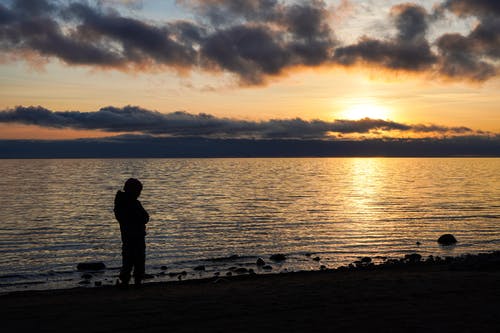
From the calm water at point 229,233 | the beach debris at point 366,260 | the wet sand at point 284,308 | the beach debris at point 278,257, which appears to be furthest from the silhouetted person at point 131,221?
the beach debris at point 366,260

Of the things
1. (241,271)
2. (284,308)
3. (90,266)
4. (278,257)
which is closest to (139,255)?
(284,308)

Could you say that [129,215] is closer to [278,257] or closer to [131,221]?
[131,221]

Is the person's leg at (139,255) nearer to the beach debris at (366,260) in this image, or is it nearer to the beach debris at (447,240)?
the beach debris at (366,260)

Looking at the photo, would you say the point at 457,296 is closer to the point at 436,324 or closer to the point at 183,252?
the point at 436,324

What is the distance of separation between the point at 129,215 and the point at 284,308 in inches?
190

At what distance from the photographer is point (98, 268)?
21.5m

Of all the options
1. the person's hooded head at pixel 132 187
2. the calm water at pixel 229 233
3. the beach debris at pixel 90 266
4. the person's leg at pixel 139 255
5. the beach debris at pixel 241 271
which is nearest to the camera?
the person's hooded head at pixel 132 187

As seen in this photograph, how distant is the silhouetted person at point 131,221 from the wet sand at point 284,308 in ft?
3.20

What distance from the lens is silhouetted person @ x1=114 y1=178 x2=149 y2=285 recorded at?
12383 millimetres

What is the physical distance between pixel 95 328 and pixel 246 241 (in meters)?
20.8

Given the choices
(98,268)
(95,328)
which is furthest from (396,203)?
(95,328)

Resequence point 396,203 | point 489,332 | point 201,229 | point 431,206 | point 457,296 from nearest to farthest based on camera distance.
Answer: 1. point 489,332
2. point 457,296
3. point 201,229
4. point 431,206
5. point 396,203

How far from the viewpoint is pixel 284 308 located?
413 inches

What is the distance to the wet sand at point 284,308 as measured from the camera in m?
8.99
